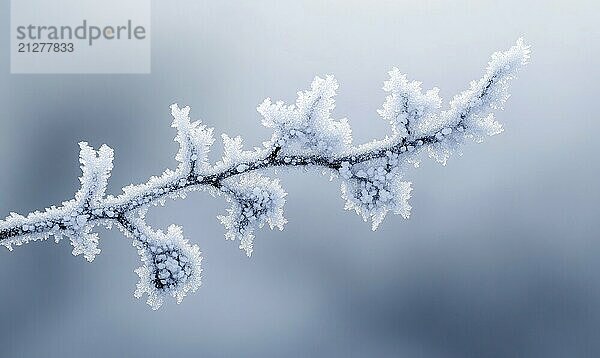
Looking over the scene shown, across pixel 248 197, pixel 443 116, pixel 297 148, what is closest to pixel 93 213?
pixel 248 197

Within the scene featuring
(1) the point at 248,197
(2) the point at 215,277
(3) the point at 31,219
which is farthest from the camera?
(2) the point at 215,277

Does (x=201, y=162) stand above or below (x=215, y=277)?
below

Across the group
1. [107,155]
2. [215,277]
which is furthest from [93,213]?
[215,277]

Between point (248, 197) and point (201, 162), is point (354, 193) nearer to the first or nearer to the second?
point (248, 197)

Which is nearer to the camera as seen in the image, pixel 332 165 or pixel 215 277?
pixel 332 165

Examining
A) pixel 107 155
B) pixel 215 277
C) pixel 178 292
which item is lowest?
pixel 178 292

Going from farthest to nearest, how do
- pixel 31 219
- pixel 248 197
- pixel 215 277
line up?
pixel 215 277, pixel 248 197, pixel 31 219
